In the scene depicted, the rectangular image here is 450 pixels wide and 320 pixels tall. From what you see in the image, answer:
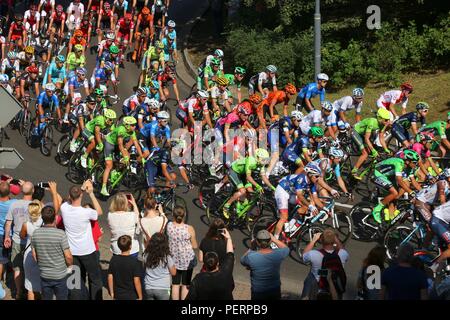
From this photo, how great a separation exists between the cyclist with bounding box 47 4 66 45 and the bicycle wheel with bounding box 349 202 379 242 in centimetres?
1598

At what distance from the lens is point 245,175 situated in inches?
634

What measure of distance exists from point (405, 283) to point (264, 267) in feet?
5.92

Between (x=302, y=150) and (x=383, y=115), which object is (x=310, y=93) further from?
(x=302, y=150)

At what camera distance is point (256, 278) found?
35.7ft

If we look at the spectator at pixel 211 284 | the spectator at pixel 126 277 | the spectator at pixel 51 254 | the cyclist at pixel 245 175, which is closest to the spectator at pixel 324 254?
the spectator at pixel 211 284

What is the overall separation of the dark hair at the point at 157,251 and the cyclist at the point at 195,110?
8325 millimetres

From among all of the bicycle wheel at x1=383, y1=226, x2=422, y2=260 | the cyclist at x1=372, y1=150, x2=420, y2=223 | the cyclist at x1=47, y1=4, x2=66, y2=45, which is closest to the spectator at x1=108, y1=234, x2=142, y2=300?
the bicycle wheel at x1=383, y1=226, x2=422, y2=260

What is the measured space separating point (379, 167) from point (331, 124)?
3342mm

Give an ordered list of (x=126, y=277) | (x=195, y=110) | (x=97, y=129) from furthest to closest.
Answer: (x=195, y=110), (x=97, y=129), (x=126, y=277)

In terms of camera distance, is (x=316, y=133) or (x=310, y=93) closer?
(x=316, y=133)

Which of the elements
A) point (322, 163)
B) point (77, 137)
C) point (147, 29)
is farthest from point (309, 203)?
point (147, 29)

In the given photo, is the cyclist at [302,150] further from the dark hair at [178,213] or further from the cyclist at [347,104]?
the dark hair at [178,213]

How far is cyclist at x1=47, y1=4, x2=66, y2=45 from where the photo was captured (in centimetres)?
2883

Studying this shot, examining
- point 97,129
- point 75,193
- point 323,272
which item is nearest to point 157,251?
point 75,193
